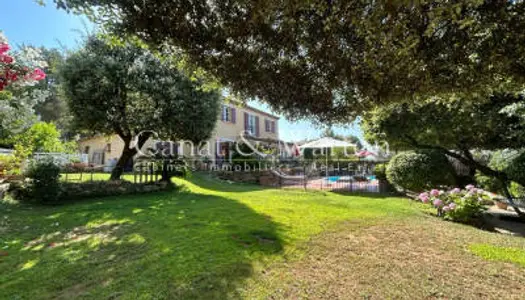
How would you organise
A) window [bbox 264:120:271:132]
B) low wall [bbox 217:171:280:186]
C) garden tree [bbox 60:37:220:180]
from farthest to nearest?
window [bbox 264:120:271:132] < low wall [bbox 217:171:280:186] < garden tree [bbox 60:37:220:180]

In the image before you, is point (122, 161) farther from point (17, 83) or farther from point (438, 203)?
point (438, 203)

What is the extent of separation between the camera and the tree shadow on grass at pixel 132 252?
288 centimetres

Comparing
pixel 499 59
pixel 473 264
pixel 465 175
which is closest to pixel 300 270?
pixel 473 264

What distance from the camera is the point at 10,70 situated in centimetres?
481

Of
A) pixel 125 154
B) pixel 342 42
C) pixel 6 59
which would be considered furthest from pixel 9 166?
pixel 342 42

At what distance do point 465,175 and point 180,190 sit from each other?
11.9m

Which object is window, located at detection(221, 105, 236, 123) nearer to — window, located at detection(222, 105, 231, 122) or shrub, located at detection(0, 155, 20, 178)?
window, located at detection(222, 105, 231, 122)

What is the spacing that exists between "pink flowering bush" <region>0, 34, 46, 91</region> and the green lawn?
9.37 ft

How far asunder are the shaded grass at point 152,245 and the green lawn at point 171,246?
0.01 m

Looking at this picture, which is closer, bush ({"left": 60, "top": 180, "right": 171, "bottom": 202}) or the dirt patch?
the dirt patch

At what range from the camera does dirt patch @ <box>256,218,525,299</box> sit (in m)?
2.92

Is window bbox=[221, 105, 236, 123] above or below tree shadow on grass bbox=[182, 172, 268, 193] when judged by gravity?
above

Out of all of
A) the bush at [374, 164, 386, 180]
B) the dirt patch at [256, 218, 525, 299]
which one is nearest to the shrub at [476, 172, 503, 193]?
the bush at [374, 164, 386, 180]

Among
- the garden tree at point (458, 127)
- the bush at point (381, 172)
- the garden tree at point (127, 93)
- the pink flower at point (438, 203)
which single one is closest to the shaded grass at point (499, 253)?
the pink flower at point (438, 203)
